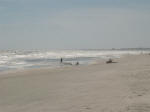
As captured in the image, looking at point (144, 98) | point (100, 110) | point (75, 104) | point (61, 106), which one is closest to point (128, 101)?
point (144, 98)

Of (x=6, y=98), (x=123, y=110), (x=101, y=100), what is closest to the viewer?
(x=123, y=110)

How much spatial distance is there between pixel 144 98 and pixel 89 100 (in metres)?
1.69

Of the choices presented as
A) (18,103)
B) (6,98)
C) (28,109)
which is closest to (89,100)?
(28,109)

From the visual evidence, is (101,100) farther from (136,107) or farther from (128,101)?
(136,107)

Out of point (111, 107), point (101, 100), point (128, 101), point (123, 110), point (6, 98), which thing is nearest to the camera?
point (123, 110)

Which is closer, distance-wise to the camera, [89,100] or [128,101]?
[128,101]

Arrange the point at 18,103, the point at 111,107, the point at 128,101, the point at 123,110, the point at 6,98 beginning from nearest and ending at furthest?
the point at 123,110
the point at 111,107
the point at 128,101
the point at 18,103
the point at 6,98

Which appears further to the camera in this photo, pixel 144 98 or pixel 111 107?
pixel 144 98

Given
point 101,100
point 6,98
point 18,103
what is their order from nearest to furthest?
Result: 1. point 101,100
2. point 18,103
3. point 6,98

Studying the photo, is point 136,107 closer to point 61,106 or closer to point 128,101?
point 128,101

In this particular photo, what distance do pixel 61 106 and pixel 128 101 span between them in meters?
1.99

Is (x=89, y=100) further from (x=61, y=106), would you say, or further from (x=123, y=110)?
(x=123, y=110)

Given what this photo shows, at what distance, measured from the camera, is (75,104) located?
6547 mm

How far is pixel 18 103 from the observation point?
302 inches
